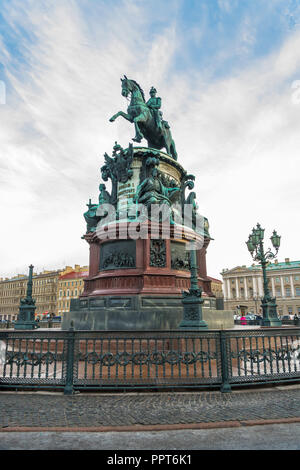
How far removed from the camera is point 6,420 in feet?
13.4

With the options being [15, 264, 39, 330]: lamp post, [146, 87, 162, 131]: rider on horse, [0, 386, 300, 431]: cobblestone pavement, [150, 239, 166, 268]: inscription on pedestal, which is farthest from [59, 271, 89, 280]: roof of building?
[0, 386, 300, 431]: cobblestone pavement

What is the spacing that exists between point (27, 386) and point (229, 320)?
836 cm

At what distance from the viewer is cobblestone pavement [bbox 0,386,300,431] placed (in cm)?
406

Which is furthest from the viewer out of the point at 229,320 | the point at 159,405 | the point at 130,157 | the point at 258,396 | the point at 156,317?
the point at 130,157

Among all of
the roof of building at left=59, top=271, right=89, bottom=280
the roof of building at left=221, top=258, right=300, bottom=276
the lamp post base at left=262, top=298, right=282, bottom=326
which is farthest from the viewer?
the roof of building at left=221, top=258, right=300, bottom=276

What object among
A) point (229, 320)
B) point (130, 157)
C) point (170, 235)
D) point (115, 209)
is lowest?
point (229, 320)

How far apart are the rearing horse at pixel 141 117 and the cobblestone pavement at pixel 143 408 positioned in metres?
14.2

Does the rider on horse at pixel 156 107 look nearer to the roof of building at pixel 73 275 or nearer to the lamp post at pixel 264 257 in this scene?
the lamp post at pixel 264 257

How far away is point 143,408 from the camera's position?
4.66 metres

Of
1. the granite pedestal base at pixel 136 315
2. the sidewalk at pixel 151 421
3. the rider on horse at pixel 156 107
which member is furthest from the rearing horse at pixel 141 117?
the sidewalk at pixel 151 421

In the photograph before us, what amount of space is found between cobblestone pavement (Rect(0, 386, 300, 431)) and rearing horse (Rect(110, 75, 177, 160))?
46.6ft

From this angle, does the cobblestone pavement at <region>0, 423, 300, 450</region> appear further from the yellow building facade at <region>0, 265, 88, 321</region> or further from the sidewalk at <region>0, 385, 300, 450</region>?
the yellow building facade at <region>0, 265, 88, 321</region>
